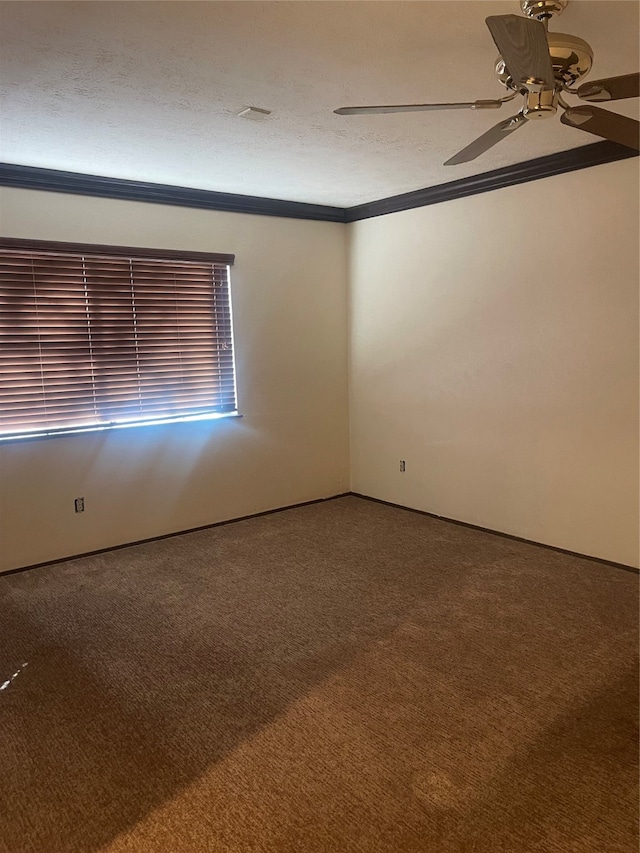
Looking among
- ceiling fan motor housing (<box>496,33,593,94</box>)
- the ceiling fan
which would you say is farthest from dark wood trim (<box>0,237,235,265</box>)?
ceiling fan motor housing (<box>496,33,593,94</box>)

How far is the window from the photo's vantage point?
12.2 ft

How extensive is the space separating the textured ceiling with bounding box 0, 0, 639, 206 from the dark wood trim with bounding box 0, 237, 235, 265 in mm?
452

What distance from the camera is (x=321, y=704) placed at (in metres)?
2.43

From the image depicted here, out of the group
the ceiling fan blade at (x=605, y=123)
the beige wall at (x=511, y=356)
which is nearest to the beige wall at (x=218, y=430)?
the beige wall at (x=511, y=356)

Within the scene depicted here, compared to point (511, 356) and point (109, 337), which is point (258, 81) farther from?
point (511, 356)

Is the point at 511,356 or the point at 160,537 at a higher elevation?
the point at 511,356

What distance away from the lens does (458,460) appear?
4555 mm

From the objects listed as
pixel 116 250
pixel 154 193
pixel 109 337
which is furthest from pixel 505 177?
pixel 109 337

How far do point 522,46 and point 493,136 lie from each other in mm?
574

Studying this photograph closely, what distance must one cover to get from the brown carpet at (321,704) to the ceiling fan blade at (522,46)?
2.18 m

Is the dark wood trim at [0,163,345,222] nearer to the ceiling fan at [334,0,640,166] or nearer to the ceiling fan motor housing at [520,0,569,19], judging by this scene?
the ceiling fan at [334,0,640,166]

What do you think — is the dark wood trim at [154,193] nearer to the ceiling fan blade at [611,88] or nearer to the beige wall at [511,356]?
the beige wall at [511,356]

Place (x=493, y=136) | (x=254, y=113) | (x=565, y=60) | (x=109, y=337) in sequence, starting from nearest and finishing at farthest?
(x=565, y=60), (x=493, y=136), (x=254, y=113), (x=109, y=337)

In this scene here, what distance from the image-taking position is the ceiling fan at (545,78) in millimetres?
1621
